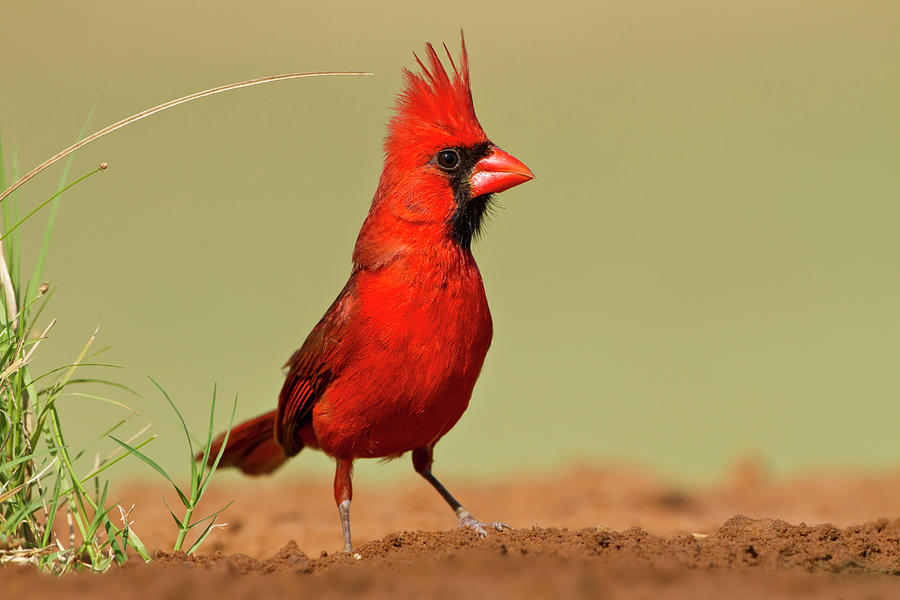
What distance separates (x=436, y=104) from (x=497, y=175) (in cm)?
41

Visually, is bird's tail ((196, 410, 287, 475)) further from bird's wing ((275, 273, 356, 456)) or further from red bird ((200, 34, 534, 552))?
red bird ((200, 34, 534, 552))

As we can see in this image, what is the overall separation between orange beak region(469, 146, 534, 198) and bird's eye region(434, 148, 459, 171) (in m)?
0.09

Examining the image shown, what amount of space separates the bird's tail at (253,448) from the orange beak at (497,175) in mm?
1612

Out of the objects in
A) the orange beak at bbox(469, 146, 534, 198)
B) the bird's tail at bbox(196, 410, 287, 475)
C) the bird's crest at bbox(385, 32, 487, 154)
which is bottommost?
the bird's tail at bbox(196, 410, 287, 475)

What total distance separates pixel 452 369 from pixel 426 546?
0.94 metres

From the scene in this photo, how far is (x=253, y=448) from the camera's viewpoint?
537 cm

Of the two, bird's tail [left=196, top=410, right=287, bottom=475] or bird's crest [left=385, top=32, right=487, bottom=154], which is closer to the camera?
bird's crest [left=385, top=32, right=487, bottom=154]

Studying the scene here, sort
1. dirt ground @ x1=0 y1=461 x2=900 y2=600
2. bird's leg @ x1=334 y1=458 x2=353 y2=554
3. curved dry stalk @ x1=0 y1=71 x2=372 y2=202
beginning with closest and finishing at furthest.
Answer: dirt ground @ x1=0 y1=461 x2=900 y2=600 → curved dry stalk @ x1=0 y1=71 x2=372 y2=202 → bird's leg @ x1=334 y1=458 x2=353 y2=554

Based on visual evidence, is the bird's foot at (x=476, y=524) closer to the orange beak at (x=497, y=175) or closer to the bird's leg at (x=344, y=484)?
the bird's leg at (x=344, y=484)

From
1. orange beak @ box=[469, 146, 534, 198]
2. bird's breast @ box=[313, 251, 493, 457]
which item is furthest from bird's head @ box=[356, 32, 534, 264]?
bird's breast @ box=[313, 251, 493, 457]

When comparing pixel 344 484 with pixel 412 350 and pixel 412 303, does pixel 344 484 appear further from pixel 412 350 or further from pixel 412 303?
pixel 412 303

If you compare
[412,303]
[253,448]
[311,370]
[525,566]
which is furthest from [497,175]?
[525,566]

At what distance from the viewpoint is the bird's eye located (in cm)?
451

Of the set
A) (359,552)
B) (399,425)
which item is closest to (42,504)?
(359,552)
